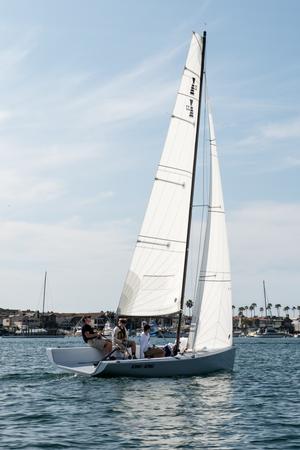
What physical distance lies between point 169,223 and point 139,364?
628 centimetres

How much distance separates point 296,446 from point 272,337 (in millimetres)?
177137

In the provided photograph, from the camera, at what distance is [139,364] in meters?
25.5

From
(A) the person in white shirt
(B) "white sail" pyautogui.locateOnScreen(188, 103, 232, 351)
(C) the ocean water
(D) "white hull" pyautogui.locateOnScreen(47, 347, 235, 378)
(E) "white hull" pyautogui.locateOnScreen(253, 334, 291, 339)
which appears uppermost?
(E) "white hull" pyautogui.locateOnScreen(253, 334, 291, 339)

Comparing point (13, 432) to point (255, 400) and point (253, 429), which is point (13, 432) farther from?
point (255, 400)

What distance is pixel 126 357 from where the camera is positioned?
26.5m

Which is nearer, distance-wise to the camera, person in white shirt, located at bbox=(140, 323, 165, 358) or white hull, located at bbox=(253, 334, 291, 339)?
person in white shirt, located at bbox=(140, 323, 165, 358)

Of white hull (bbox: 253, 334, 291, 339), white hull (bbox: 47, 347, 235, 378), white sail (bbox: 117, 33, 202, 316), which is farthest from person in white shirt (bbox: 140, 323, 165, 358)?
white hull (bbox: 253, 334, 291, 339)

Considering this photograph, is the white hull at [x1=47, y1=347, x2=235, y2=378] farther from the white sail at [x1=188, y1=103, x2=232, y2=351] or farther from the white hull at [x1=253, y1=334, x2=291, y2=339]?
the white hull at [x1=253, y1=334, x2=291, y2=339]

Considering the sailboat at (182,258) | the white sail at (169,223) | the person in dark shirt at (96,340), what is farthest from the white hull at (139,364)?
the white sail at (169,223)

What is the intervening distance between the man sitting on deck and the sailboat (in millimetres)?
1301

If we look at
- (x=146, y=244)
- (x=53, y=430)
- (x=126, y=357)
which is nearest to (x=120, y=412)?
(x=53, y=430)

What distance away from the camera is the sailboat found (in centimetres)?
2814

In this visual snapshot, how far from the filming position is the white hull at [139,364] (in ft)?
82.9

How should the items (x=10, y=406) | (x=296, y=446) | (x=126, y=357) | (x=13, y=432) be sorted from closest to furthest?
(x=296, y=446)
(x=13, y=432)
(x=10, y=406)
(x=126, y=357)
